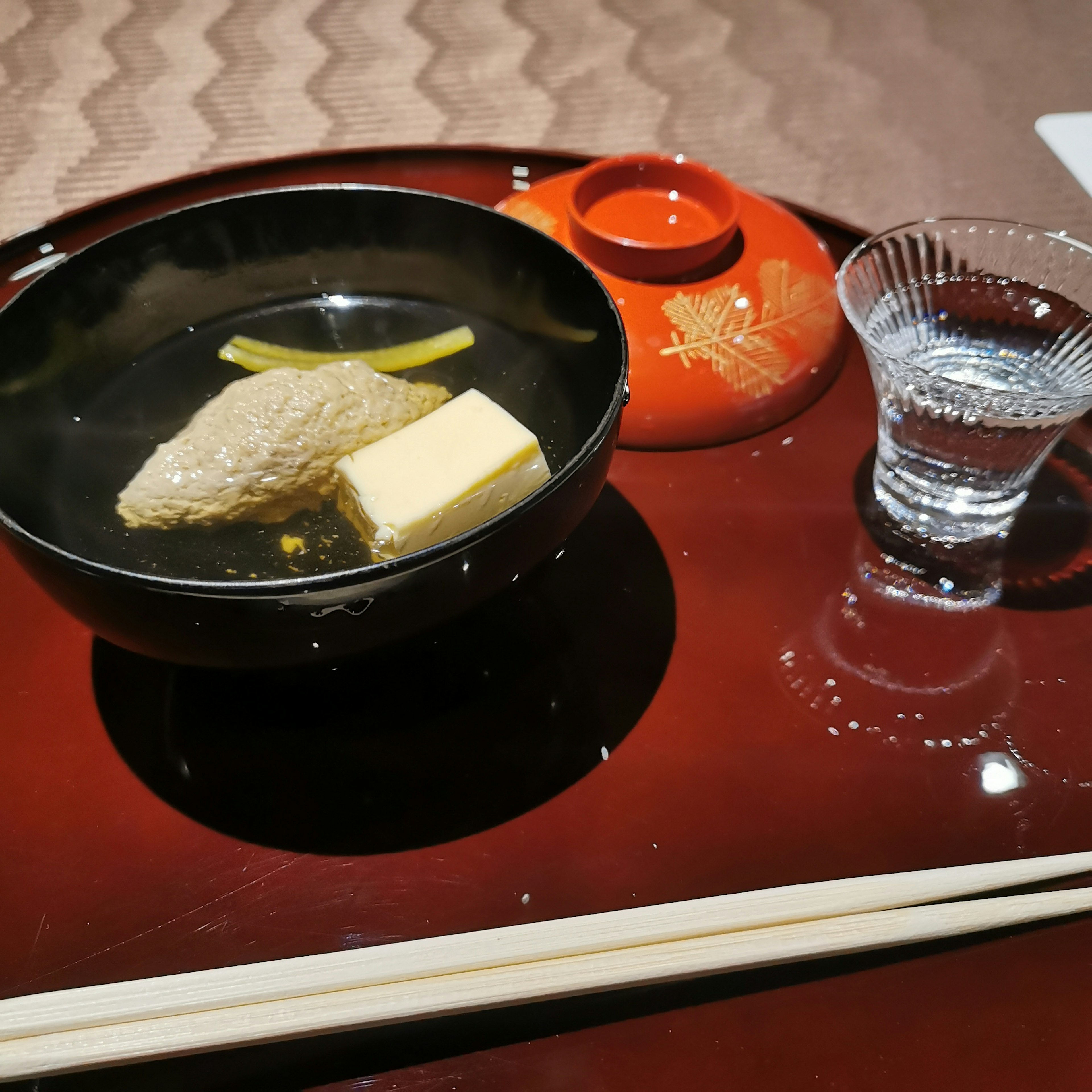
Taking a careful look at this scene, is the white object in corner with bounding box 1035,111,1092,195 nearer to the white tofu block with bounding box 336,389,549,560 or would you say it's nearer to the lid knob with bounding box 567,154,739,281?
the lid knob with bounding box 567,154,739,281

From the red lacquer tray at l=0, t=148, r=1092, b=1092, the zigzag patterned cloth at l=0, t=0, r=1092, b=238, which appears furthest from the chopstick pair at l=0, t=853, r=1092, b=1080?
the zigzag patterned cloth at l=0, t=0, r=1092, b=238

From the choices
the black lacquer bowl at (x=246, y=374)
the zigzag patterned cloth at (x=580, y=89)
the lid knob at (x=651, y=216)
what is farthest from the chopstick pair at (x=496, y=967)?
the zigzag patterned cloth at (x=580, y=89)

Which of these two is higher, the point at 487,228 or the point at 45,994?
the point at 487,228

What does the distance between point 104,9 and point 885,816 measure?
6.55ft

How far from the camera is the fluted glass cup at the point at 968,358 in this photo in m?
0.64

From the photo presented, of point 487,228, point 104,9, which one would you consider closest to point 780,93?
point 487,228

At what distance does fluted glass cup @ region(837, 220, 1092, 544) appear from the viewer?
0.64m

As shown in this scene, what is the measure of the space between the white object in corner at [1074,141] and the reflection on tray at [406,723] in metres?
1.06

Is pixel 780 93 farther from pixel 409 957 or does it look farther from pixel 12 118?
pixel 409 957

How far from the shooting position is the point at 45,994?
434 mm

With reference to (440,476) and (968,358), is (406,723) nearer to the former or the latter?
(440,476)

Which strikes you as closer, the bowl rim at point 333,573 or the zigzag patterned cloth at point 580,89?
the bowl rim at point 333,573

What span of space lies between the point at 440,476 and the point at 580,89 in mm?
1297

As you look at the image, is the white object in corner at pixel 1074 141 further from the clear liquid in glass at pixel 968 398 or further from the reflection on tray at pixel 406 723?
the reflection on tray at pixel 406 723
